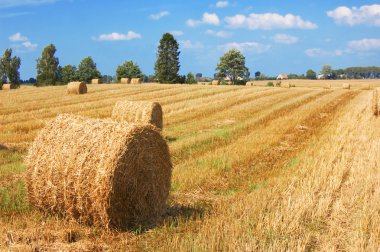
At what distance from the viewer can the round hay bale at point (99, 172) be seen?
683cm

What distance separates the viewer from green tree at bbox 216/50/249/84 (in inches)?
3814

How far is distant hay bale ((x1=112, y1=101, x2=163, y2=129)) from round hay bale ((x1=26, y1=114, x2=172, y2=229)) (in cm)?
854

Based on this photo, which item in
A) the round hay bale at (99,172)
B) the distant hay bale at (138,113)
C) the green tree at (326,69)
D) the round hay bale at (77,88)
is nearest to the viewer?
the round hay bale at (99,172)

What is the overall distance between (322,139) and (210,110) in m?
10.1

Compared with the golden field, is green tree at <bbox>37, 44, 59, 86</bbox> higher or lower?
higher

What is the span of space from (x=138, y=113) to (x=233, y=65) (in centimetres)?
8281

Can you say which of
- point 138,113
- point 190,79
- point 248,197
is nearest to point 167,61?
point 190,79

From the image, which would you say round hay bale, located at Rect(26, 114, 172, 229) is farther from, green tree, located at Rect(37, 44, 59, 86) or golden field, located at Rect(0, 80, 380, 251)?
green tree, located at Rect(37, 44, 59, 86)

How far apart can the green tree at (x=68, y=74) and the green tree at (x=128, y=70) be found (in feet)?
30.3

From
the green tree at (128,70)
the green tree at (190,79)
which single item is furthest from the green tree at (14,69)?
the green tree at (190,79)

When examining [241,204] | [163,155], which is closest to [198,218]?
[241,204]

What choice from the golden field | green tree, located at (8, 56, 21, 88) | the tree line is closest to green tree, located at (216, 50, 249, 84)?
the tree line

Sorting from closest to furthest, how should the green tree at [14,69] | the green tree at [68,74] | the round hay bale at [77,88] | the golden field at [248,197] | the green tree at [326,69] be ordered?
1. the golden field at [248,197]
2. the round hay bale at [77,88]
3. the green tree at [14,69]
4. the green tree at [68,74]
5. the green tree at [326,69]

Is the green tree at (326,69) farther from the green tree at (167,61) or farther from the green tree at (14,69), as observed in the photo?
the green tree at (14,69)
